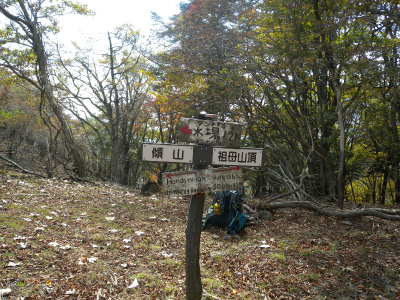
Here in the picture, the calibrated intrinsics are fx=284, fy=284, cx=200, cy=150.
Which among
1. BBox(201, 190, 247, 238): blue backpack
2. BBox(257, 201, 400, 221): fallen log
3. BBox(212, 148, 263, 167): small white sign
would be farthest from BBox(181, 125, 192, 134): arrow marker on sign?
BBox(257, 201, 400, 221): fallen log

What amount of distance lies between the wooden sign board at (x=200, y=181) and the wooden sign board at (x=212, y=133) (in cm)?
29

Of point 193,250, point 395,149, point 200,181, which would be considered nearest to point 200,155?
point 200,181

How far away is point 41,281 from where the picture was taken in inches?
131

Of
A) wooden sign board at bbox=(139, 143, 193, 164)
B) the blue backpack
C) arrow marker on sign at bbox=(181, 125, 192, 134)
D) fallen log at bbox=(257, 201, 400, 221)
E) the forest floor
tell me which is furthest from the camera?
the blue backpack

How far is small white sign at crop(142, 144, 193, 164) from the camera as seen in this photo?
111 inches

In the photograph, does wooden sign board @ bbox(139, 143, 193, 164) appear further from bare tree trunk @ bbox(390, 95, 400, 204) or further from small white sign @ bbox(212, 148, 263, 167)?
bare tree trunk @ bbox(390, 95, 400, 204)

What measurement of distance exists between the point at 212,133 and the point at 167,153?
0.52m

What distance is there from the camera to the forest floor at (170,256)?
3.51 m

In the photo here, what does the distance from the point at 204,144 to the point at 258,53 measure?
6.06m

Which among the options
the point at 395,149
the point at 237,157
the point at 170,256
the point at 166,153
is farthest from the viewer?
the point at 395,149

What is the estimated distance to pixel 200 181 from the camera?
2.89 meters

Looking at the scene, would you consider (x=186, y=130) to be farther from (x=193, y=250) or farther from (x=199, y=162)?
(x=193, y=250)

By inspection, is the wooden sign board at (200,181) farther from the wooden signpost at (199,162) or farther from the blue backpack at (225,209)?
the blue backpack at (225,209)

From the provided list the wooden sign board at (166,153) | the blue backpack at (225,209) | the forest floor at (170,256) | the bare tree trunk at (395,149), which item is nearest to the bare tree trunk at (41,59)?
the forest floor at (170,256)
